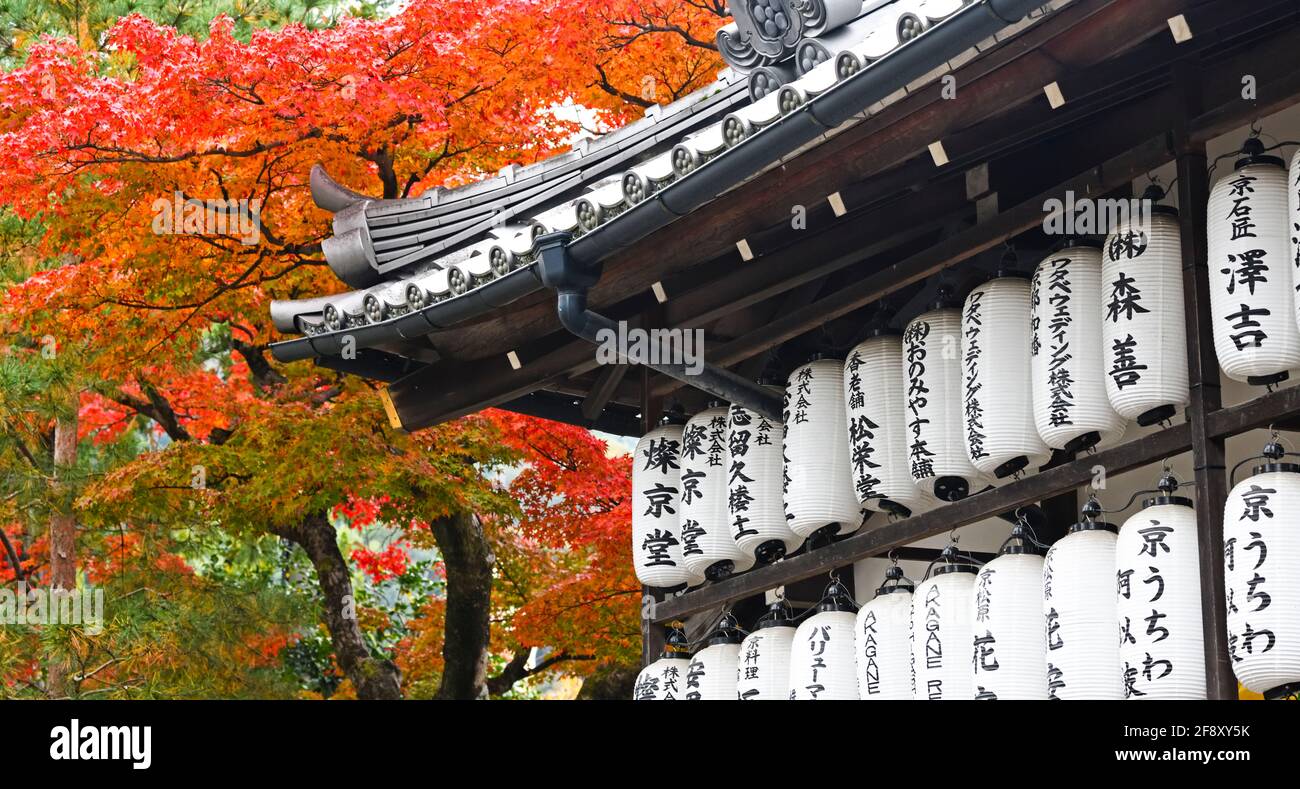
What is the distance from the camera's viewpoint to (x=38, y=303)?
14.7 m

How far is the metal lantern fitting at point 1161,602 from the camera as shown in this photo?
223 inches

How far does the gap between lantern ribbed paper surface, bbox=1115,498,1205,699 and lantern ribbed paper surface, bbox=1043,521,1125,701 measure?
0.33 feet

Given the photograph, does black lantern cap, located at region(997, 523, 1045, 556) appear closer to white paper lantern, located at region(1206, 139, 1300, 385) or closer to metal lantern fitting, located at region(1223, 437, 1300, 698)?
metal lantern fitting, located at region(1223, 437, 1300, 698)

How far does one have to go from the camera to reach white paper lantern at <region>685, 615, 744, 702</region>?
28.4 ft

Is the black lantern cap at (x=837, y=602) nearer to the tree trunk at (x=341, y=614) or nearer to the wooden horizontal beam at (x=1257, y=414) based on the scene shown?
the wooden horizontal beam at (x=1257, y=414)

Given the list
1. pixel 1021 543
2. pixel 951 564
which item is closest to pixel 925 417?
pixel 951 564

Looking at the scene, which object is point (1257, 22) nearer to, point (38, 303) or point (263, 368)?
point (38, 303)

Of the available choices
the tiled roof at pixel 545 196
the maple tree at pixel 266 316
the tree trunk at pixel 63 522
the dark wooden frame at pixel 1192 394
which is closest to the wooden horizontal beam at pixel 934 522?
the dark wooden frame at pixel 1192 394

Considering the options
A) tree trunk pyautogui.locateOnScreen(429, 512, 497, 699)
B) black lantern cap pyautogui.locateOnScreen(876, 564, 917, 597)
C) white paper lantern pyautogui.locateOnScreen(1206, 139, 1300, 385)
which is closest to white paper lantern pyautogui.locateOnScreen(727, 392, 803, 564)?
black lantern cap pyautogui.locateOnScreen(876, 564, 917, 597)

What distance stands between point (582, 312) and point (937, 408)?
203 centimetres

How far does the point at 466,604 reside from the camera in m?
17.4

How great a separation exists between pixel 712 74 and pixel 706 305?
279 inches

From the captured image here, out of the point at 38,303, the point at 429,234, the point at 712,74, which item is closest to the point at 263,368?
the point at 38,303

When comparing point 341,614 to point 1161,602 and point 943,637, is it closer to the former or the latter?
point 943,637
